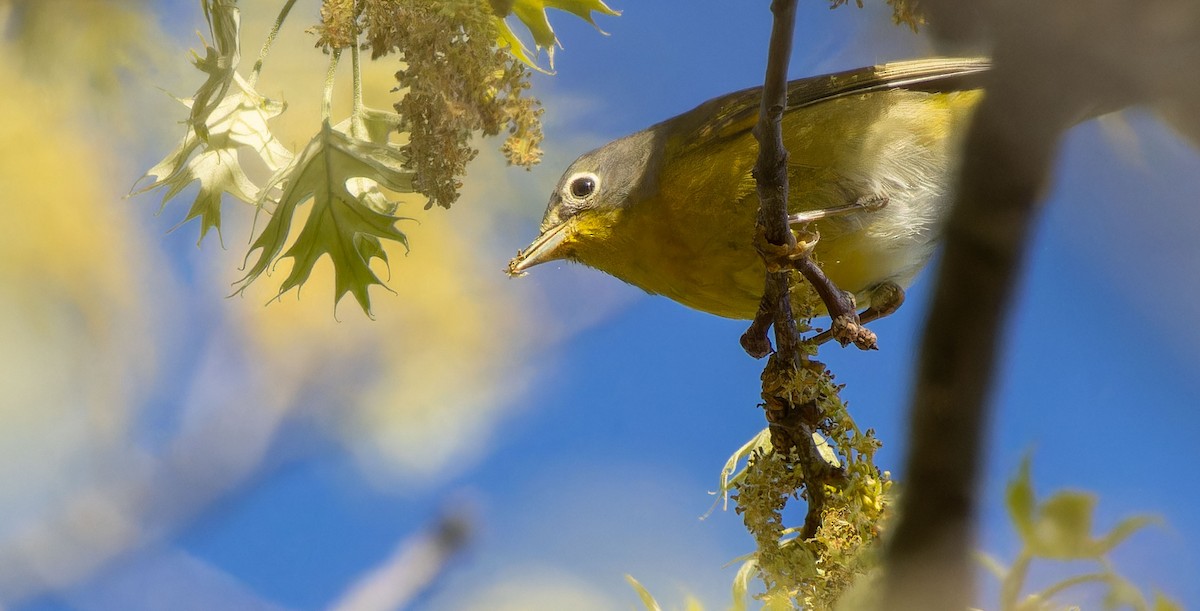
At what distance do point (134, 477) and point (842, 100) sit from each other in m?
1.85

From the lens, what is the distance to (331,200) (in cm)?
168

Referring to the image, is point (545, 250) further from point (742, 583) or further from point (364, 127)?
point (742, 583)

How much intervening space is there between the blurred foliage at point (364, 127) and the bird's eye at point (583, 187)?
1.57 feet

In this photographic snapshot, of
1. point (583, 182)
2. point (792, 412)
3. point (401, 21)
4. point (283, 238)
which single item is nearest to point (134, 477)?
point (283, 238)

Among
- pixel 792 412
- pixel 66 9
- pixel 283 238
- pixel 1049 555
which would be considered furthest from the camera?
pixel 66 9

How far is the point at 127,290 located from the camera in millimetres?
2473

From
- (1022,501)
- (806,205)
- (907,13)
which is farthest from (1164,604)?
(806,205)

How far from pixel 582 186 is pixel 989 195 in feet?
4.75

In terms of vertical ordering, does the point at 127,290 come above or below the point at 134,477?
above

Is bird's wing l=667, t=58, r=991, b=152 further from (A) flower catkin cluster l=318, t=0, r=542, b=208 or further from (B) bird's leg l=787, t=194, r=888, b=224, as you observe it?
(A) flower catkin cluster l=318, t=0, r=542, b=208

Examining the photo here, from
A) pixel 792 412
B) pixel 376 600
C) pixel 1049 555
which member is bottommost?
pixel 1049 555

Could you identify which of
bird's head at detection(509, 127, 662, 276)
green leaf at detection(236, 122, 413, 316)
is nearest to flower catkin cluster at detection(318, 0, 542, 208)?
green leaf at detection(236, 122, 413, 316)

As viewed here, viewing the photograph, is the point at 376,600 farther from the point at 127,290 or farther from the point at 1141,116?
the point at 1141,116

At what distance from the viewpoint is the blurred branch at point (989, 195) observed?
569 millimetres
